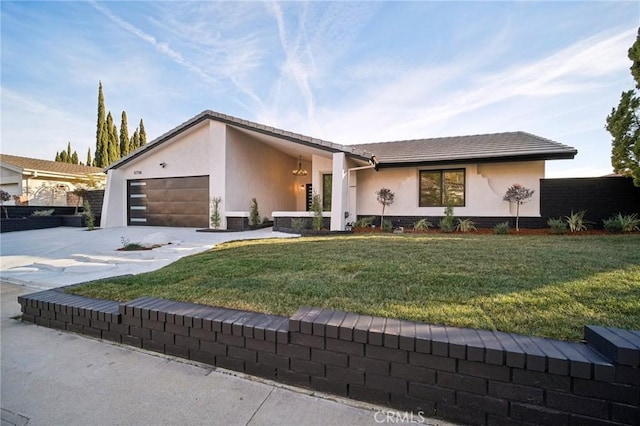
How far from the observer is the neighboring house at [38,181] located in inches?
674

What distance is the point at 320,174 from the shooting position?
12.4 meters

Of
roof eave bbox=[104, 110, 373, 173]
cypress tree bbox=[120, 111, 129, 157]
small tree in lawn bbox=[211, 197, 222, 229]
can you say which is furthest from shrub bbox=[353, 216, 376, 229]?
cypress tree bbox=[120, 111, 129, 157]

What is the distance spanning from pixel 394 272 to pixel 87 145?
49.0 meters

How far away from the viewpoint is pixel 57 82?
1130 cm

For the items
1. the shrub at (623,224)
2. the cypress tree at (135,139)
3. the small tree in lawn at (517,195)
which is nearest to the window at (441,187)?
the small tree in lawn at (517,195)

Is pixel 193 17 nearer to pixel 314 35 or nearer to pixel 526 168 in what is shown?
pixel 314 35

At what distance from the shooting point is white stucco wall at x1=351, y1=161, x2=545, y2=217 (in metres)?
10.3

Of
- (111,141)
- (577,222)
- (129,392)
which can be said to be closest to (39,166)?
(111,141)

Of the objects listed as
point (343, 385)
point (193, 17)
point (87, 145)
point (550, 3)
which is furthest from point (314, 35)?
point (87, 145)

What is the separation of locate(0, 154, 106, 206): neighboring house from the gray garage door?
23.6 ft

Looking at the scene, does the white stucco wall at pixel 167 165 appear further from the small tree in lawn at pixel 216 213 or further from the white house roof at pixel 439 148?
the small tree in lawn at pixel 216 213

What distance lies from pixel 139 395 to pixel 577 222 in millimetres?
12344

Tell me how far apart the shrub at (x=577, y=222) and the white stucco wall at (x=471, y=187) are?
1064mm

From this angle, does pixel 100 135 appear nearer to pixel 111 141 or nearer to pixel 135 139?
pixel 111 141
